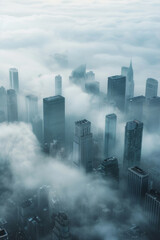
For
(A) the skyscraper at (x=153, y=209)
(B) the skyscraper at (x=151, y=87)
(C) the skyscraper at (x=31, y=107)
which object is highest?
(B) the skyscraper at (x=151, y=87)

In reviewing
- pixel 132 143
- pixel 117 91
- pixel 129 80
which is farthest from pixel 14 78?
pixel 132 143

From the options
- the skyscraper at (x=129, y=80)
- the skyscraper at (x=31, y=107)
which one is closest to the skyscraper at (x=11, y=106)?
the skyscraper at (x=31, y=107)

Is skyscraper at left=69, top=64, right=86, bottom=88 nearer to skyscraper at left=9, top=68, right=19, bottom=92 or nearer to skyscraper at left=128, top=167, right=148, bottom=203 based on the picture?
skyscraper at left=9, top=68, right=19, bottom=92

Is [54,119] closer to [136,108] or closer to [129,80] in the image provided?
[136,108]

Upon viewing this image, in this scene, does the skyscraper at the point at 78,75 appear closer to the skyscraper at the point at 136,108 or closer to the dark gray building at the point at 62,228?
the skyscraper at the point at 136,108

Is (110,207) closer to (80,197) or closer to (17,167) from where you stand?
(80,197)

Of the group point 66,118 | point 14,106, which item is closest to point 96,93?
point 66,118
